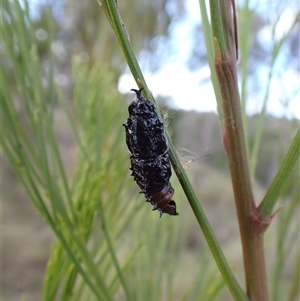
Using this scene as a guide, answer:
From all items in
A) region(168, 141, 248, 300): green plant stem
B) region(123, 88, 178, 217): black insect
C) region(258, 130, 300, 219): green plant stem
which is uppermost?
region(123, 88, 178, 217): black insect

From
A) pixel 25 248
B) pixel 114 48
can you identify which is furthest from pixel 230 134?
pixel 25 248

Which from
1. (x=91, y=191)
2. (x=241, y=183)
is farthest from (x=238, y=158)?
(x=91, y=191)

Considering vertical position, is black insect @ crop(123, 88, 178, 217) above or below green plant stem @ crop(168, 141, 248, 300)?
above

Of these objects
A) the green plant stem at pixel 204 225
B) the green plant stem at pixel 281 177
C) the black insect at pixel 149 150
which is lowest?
the green plant stem at pixel 204 225

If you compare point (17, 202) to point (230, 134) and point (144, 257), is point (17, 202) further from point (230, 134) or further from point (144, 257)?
point (230, 134)

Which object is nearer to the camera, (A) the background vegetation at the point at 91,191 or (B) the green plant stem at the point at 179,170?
(B) the green plant stem at the point at 179,170

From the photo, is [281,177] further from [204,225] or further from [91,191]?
[91,191]
